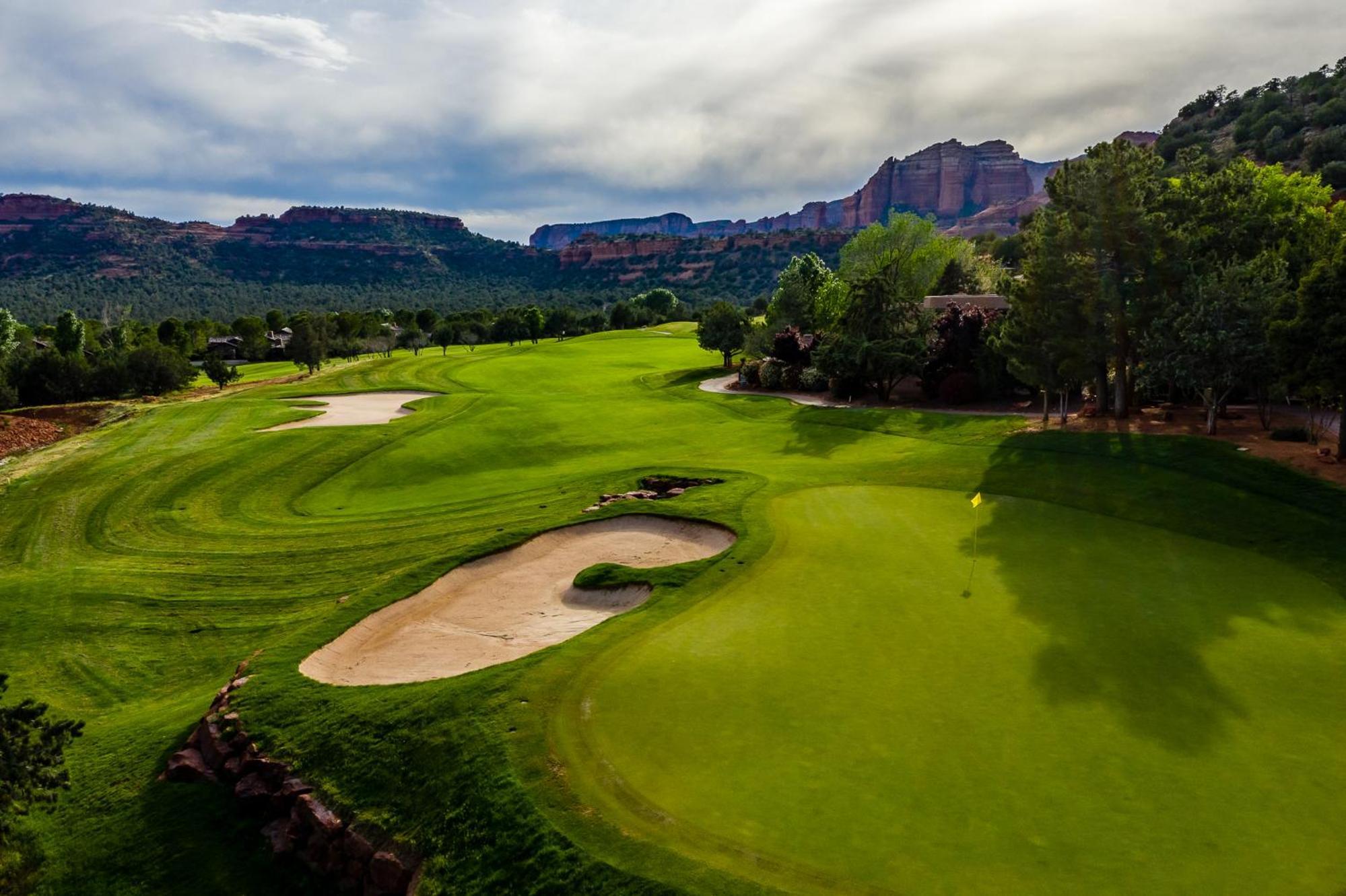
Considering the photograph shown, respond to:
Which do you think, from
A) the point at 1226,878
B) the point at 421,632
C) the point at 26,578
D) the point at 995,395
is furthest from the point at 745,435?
the point at 1226,878

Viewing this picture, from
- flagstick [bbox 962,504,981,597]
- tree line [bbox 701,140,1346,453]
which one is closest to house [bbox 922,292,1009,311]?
tree line [bbox 701,140,1346,453]

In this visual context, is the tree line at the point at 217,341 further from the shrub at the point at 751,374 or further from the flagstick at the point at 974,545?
the flagstick at the point at 974,545

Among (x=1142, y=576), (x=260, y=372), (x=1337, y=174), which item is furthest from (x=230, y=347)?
(x=1337, y=174)

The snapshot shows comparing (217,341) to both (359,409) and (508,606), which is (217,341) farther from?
(508,606)

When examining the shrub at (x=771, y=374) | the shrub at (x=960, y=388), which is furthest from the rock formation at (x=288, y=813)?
the shrub at (x=771, y=374)

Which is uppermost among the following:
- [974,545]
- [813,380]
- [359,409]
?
[813,380]

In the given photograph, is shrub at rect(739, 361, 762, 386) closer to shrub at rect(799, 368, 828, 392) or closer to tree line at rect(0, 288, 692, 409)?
shrub at rect(799, 368, 828, 392)
